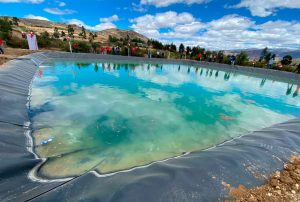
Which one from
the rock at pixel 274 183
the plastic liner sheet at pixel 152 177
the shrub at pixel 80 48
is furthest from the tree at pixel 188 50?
the rock at pixel 274 183

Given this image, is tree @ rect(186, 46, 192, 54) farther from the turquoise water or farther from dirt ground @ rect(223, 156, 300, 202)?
dirt ground @ rect(223, 156, 300, 202)

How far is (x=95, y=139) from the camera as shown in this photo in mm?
3207

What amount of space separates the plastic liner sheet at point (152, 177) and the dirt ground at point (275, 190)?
0.08 metres

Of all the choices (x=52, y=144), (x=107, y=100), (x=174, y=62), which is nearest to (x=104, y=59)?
(x=174, y=62)

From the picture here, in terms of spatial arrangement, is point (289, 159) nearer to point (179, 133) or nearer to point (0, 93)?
point (179, 133)

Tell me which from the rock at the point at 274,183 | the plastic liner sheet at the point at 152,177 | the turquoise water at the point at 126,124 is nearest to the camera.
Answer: the plastic liner sheet at the point at 152,177

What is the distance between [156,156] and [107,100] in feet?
10.8

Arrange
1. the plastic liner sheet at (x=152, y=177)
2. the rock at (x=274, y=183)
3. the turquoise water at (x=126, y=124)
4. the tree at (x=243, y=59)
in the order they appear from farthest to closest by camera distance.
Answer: the tree at (x=243, y=59) → the turquoise water at (x=126, y=124) → the rock at (x=274, y=183) → the plastic liner sheet at (x=152, y=177)

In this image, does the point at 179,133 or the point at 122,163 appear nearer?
the point at 122,163

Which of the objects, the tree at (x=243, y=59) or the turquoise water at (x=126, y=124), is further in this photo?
the tree at (x=243, y=59)

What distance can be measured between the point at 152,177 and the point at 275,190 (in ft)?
4.19

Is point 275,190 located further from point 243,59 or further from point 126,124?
point 243,59

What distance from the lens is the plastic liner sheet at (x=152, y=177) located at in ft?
4.89

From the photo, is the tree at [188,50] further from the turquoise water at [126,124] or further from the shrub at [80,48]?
the turquoise water at [126,124]
